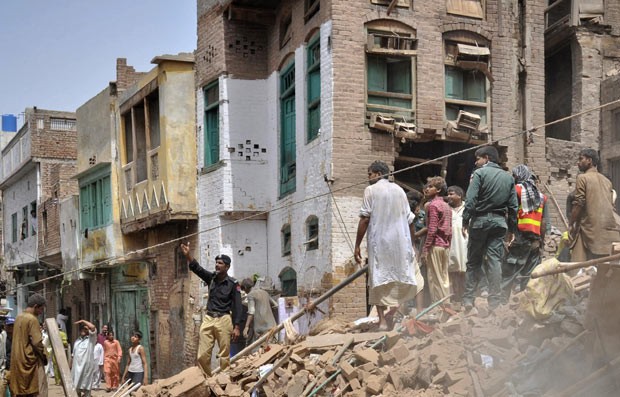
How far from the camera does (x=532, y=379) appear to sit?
7273 millimetres

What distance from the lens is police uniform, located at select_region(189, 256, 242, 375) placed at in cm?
1041

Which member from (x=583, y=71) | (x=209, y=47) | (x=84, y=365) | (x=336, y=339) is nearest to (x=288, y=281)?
(x=84, y=365)

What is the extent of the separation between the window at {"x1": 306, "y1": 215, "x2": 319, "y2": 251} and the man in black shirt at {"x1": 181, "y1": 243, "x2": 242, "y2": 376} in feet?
16.3

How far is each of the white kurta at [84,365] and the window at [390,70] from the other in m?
7.20

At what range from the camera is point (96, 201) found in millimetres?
25750

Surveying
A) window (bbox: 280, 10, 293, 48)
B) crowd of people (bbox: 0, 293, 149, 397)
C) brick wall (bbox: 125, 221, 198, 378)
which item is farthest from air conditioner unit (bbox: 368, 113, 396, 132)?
brick wall (bbox: 125, 221, 198, 378)

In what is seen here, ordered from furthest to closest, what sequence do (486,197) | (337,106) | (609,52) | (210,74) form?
(609,52) → (210,74) → (337,106) → (486,197)

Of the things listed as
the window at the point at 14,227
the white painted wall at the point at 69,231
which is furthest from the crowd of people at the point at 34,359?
the window at the point at 14,227

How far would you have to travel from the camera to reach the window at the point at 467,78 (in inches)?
619

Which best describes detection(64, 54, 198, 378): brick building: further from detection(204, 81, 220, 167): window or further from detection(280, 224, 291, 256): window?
detection(280, 224, 291, 256): window

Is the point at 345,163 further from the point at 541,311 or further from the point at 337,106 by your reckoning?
the point at 541,311

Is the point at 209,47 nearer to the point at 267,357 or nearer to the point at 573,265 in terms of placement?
the point at 267,357

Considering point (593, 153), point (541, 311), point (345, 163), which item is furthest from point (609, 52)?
point (541, 311)

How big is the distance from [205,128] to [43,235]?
51.6 feet
